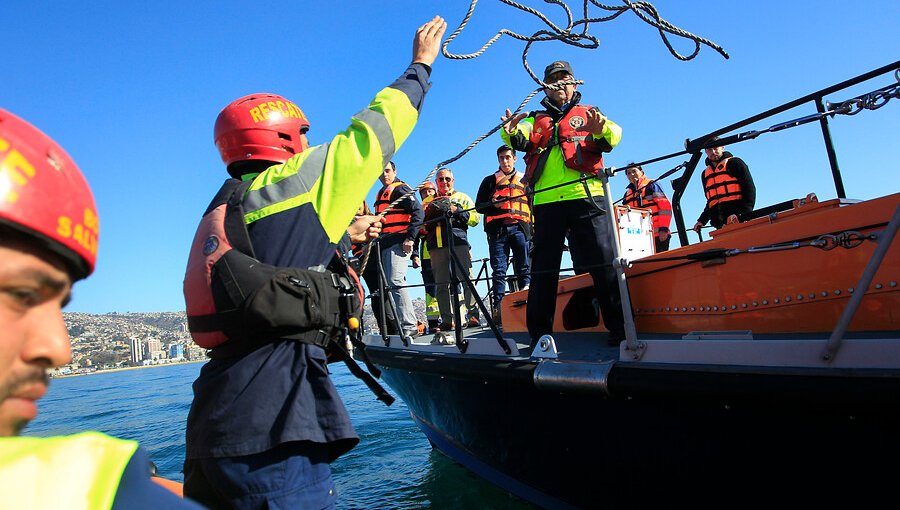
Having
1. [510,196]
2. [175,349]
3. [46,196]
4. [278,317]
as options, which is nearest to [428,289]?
[510,196]

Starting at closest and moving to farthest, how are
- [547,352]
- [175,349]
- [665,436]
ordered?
[665,436], [547,352], [175,349]

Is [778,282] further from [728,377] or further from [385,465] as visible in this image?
[385,465]

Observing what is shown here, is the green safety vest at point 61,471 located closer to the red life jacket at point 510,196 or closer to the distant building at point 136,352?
the red life jacket at point 510,196

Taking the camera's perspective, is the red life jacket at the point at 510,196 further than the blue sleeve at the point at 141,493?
Yes

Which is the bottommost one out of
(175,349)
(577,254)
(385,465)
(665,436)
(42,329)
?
(385,465)

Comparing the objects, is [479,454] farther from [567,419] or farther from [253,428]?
[253,428]

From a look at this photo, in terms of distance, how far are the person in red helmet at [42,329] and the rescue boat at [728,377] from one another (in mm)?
2051

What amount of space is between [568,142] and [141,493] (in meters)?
3.13

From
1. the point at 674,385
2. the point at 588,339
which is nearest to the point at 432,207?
the point at 588,339

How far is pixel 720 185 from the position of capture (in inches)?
232

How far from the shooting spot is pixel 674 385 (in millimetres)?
2246

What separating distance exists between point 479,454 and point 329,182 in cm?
293

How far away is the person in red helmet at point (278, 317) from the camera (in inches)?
56.6

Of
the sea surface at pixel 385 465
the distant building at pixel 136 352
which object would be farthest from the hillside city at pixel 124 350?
the sea surface at pixel 385 465
